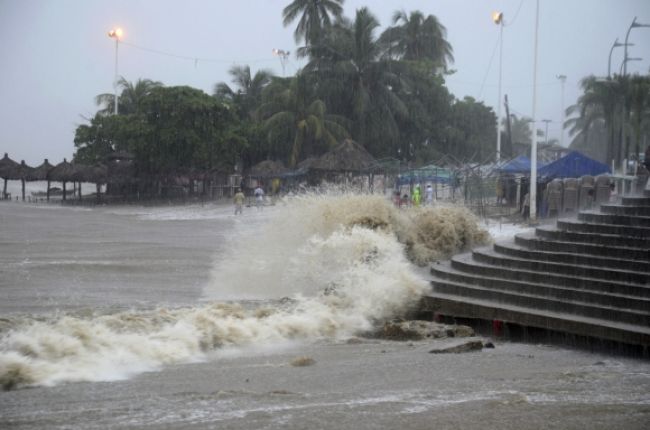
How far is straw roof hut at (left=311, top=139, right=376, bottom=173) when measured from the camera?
38562mm

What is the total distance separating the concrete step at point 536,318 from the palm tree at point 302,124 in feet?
125

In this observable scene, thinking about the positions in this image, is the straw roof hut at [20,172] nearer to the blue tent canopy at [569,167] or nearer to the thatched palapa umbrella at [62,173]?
the thatched palapa umbrella at [62,173]

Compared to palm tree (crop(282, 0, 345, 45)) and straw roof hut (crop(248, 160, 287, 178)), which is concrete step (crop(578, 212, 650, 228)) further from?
palm tree (crop(282, 0, 345, 45))

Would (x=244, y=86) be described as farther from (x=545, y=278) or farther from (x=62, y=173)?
(x=545, y=278)

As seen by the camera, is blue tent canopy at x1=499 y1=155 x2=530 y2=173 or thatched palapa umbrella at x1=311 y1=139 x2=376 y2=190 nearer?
blue tent canopy at x1=499 y1=155 x2=530 y2=173

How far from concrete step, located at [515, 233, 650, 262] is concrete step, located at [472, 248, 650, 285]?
0.32 meters

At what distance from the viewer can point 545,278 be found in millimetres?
10109

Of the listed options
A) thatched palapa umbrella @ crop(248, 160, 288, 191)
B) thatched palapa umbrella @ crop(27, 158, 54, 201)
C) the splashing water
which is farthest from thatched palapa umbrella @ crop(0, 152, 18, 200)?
the splashing water

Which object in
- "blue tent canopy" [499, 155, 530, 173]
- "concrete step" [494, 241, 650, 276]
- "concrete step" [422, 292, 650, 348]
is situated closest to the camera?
"concrete step" [422, 292, 650, 348]

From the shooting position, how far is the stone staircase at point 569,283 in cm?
883

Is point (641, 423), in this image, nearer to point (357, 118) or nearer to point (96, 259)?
point (96, 259)

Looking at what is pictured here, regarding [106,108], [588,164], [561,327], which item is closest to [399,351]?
[561,327]

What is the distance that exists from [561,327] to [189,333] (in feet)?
14.3

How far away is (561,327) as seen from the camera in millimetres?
9148
